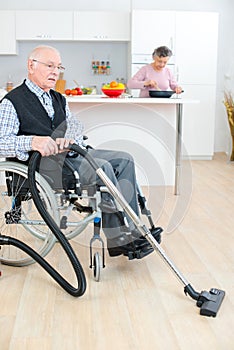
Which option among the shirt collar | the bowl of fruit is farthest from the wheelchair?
the bowl of fruit

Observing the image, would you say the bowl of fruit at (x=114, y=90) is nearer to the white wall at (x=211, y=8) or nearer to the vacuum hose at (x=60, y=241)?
the vacuum hose at (x=60, y=241)

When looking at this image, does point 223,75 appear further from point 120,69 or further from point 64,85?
point 64,85

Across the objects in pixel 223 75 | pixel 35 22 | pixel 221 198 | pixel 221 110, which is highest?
pixel 35 22

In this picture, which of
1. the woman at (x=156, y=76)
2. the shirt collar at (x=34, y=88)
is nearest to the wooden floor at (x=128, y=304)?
the shirt collar at (x=34, y=88)

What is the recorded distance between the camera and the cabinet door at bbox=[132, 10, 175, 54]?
20.4ft

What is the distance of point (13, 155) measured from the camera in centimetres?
255

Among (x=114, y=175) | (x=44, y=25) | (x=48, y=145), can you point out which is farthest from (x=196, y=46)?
(x=48, y=145)

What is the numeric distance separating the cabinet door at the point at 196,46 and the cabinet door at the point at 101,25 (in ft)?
2.03

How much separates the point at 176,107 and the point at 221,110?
8.54ft

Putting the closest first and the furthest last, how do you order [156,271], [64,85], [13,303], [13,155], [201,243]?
[13,303]
[13,155]
[156,271]
[201,243]
[64,85]

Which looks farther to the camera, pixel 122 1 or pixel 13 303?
pixel 122 1

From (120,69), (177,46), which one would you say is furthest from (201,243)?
(120,69)

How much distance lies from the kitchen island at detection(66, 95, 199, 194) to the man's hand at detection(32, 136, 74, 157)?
6.74 ft

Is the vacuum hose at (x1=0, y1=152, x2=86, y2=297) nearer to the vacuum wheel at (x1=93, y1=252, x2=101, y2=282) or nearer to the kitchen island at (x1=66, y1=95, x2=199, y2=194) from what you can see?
the vacuum wheel at (x1=93, y1=252, x2=101, y2=282)
